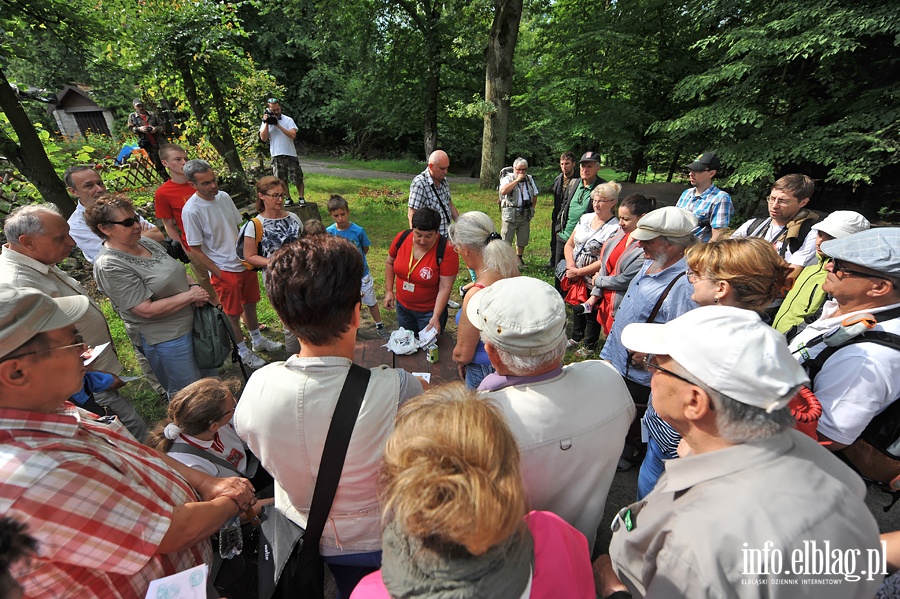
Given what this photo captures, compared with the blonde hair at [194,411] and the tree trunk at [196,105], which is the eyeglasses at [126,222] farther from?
the tree trunk at [196,105]

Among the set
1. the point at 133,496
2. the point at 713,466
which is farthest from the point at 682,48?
the point at 133,496

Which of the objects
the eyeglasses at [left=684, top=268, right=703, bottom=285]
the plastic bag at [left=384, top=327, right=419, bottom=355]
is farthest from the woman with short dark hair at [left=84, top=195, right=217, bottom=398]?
the eyeglasses at [left=684, top=268, right=703, bottom=285]

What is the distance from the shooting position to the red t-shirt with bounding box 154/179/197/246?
4.60 meters

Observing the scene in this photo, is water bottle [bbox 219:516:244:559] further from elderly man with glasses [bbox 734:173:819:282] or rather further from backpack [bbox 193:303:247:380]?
elderly man with glasses [bbox 734:173:819:282]

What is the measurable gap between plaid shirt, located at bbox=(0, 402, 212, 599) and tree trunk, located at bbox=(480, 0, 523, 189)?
41.4 feet

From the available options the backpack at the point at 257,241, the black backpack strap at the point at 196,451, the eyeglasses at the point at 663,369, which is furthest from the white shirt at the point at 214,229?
the eyeglasses at the point at 663,369

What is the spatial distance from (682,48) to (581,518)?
626 inches

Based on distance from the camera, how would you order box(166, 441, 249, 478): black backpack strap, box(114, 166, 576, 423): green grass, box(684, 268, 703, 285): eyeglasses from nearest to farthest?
box(166, 441, 249, 478): black backpack strap → box(684, 268, 703, 285): eyeglasses → box(114, 166, 576, 423): green grass

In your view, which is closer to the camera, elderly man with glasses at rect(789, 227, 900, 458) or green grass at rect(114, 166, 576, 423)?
elderly man with glasses at rect(789, 227, 900, 458)

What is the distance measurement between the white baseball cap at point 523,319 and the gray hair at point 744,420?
522 mm

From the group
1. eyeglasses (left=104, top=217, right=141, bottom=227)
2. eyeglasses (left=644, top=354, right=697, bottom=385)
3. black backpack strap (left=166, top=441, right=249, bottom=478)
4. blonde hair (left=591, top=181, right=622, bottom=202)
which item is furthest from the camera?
blonde hair (left=591, top=181, right=622, bottom=202)

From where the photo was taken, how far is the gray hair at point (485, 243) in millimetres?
2822

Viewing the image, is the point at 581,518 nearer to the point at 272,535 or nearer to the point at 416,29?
the point at 272,535

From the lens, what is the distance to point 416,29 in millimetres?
17750
